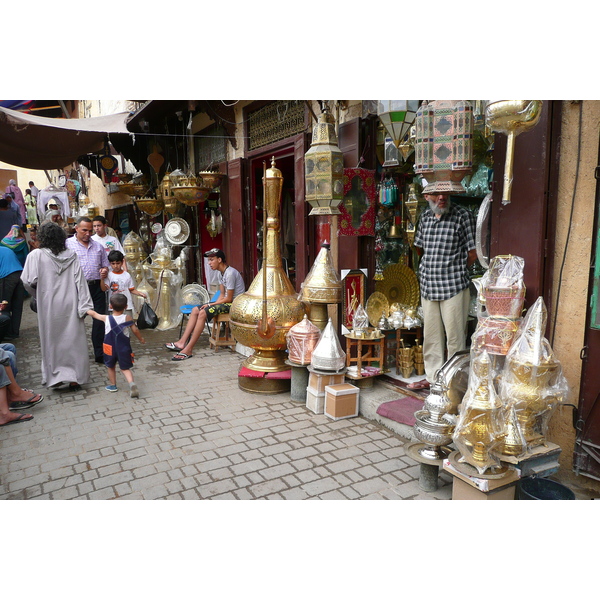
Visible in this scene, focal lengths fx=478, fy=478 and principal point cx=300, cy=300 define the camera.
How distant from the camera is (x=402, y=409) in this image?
→ 4031 millimetres

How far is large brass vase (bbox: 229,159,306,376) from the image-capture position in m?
4.78

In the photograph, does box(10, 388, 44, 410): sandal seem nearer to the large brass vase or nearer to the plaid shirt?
the large brass vase

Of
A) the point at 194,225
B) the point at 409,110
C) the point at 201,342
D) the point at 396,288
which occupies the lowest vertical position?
the point at 201,342

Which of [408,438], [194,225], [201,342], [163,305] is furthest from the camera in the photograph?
[194,225]

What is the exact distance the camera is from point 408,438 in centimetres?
384

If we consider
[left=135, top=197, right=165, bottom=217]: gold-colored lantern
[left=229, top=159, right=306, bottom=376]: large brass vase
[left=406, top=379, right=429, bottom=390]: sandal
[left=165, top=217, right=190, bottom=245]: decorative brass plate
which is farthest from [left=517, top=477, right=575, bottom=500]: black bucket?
[left=135, top=197, right=165, bottom=217]: gold-colored lantern

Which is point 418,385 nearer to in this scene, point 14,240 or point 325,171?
point 325,171

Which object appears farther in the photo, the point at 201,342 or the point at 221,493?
the point at 201,342

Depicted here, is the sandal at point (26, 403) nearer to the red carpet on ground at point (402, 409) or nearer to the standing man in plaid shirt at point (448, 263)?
the red carpet on ground at point (402, 409)

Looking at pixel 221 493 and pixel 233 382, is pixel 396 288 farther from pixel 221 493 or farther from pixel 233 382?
pixel 221 493

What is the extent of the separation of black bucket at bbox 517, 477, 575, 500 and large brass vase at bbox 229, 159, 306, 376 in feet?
8.29

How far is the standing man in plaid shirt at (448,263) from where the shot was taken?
4.04 metres

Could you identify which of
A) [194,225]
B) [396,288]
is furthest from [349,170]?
[194,225]

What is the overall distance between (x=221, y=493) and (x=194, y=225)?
→ 7.51m
